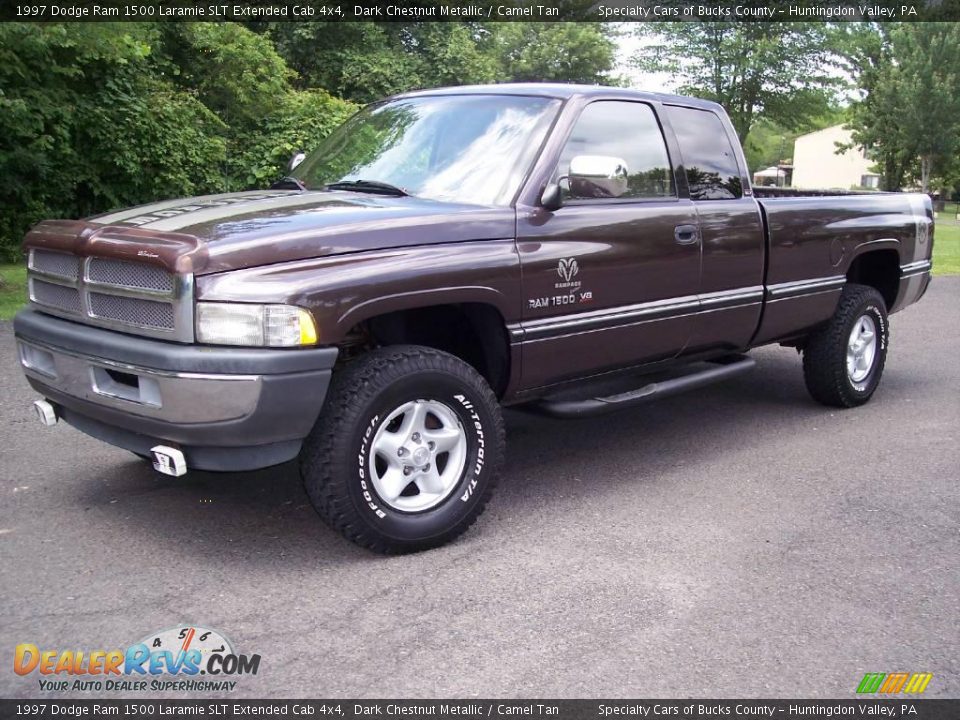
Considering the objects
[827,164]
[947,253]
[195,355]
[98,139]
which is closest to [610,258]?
[195,355]

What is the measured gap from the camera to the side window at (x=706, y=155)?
16.7 ft

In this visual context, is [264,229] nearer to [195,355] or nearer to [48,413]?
[195,355]

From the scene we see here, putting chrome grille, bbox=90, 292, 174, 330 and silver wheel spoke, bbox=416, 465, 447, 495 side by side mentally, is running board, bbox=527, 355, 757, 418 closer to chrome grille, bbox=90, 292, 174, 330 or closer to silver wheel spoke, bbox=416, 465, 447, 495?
silver wheel spoke, bbox=416, 465, 447, 495

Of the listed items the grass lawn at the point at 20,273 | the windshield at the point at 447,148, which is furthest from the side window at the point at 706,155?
the grass lawn at the point at 20,273

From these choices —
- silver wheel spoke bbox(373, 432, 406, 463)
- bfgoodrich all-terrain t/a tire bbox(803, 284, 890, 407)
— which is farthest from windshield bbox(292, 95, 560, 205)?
bfgoodrich all-terrain t/a tire bbox(803, 284, 890, 407)

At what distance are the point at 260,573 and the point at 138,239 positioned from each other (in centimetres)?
135

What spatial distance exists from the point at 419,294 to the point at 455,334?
2.11 ft

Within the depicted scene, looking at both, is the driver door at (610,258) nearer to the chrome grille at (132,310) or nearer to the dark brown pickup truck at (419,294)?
the dark brown pickup truck at (419,294)

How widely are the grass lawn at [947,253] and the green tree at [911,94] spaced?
5.86 m

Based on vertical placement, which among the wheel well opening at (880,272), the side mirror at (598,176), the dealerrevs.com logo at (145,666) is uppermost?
the side mirror at (598,176)

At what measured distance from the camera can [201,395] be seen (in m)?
3.32

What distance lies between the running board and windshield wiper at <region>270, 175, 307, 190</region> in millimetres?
1642

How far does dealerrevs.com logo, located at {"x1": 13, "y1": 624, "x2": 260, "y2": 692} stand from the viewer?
283 centimetres

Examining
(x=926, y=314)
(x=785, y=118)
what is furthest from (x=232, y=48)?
(x=785, y=118)
